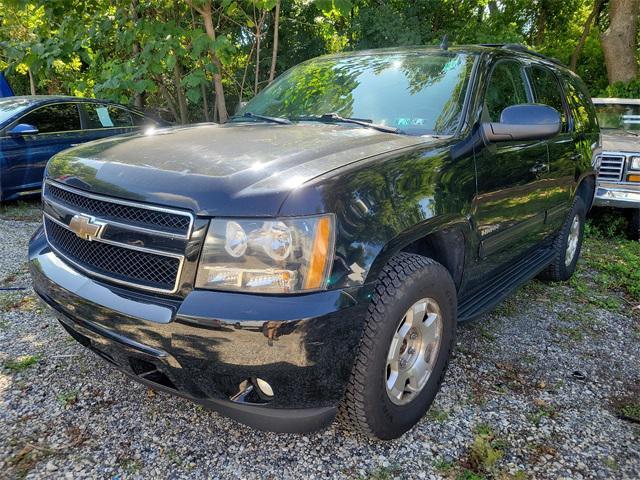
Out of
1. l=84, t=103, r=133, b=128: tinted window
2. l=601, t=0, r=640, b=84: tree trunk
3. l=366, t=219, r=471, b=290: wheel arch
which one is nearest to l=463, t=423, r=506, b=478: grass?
l=366, t=219, r=471, b=290: wheel arch

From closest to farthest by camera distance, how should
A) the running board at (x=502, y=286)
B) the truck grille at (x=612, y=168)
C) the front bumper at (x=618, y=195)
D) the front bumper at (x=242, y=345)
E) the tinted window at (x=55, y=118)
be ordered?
the front bumper at (x=242, y=345), the running board at (x=502, y=286), the front bumper at (x=618, y=195), the truck grille at (x=612, y=168), the tinted window at (x=55, y=118)

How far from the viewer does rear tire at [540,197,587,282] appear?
170 inches

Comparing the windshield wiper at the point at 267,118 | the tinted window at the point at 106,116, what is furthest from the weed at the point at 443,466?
the tinted window at the point at 106,116

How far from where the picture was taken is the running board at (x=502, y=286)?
289cm

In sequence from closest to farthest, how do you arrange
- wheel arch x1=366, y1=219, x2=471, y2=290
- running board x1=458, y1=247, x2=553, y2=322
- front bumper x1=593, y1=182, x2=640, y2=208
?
wheel arch x1=366, y1=219, x2=471, y2=290 → running board x1=458, y1=247, x2=553, y2=322 → front bumper x1=593, y1=182, x2=640, y2=208

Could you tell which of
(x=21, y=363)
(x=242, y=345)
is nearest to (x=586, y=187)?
(x=242, y=345)

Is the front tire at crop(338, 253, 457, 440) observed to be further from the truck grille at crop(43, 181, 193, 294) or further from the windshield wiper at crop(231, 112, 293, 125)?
the windshield wiper at crop(231, 112, 293, 125)

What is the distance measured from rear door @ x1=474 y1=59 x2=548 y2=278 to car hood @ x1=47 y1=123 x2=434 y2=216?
53 centimetres

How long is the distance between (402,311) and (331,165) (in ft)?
2.22

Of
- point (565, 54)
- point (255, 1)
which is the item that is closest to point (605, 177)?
point (255, 1)

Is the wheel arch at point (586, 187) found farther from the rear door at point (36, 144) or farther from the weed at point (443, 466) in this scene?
the rear door at point (36, 144)

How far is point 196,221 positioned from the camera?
187 cm

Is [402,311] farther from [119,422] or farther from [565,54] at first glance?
[565,54]

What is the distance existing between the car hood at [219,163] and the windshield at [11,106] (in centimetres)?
492
